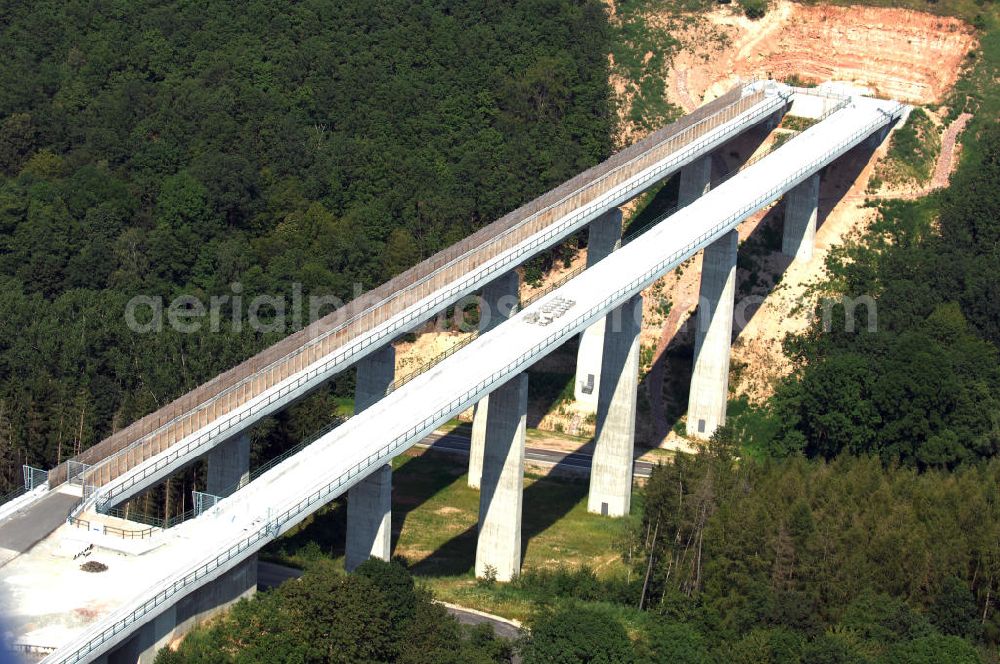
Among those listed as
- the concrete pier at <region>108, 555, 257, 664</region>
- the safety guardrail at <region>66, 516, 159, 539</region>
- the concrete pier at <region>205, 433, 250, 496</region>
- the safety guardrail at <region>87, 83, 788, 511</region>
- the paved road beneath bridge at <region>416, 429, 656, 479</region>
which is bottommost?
the paved road beneath bridge at <region>416, 429, 656, 479</region>

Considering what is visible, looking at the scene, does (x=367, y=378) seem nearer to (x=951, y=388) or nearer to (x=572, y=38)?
(x=951, y=388)

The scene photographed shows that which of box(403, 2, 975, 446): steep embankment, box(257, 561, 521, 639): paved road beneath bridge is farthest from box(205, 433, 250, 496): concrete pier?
box(403, 2, 975, 446): steep embankment

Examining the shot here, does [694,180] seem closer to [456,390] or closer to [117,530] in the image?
[456,390]

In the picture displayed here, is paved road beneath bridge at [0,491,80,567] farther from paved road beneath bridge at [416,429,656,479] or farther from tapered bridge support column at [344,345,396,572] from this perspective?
paved road beneath bridge at [416,429,656,479]

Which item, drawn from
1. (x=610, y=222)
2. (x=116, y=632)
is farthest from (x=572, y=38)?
(x=116, y=632)

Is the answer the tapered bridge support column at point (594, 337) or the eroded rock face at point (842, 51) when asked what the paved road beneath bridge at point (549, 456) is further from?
the eroded rock face at point (842, 51)

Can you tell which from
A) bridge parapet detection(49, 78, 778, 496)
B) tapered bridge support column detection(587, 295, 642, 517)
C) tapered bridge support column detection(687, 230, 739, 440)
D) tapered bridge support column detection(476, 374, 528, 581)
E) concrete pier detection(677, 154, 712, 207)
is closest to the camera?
bridge parapet detection(49, 78, 778, 496)

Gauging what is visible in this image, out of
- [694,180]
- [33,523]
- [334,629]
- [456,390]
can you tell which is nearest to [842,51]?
[694,180]
